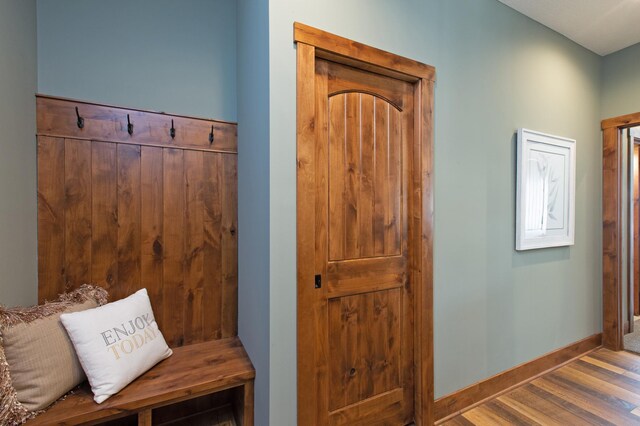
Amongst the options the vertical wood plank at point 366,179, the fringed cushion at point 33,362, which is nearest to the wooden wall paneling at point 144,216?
the fringed cushion at point 33,362

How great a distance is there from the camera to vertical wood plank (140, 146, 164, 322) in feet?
5.40

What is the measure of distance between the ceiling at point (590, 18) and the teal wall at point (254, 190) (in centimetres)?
180

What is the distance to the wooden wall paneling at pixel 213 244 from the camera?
1788mm

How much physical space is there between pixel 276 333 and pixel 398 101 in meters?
1.37

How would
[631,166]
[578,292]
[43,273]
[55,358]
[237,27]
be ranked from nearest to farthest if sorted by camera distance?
[55,358], [43,273], [237,27], [578,292], [631,166]

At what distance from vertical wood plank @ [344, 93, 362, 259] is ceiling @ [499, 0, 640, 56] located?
4.98 ft

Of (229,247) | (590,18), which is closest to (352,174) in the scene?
(229,247)

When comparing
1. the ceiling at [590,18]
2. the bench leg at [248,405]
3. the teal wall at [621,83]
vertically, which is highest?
the ceiling at [590,18]

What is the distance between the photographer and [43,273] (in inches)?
57.1

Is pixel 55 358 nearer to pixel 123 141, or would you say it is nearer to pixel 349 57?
pixel 123 141

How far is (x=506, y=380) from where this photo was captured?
2.09 metres

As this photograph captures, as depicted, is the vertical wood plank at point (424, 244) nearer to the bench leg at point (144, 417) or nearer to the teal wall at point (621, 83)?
the bench leg at point (144, 417)

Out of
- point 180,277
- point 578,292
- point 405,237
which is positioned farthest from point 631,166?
point 180,277

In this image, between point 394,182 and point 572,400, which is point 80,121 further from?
point 572,400
